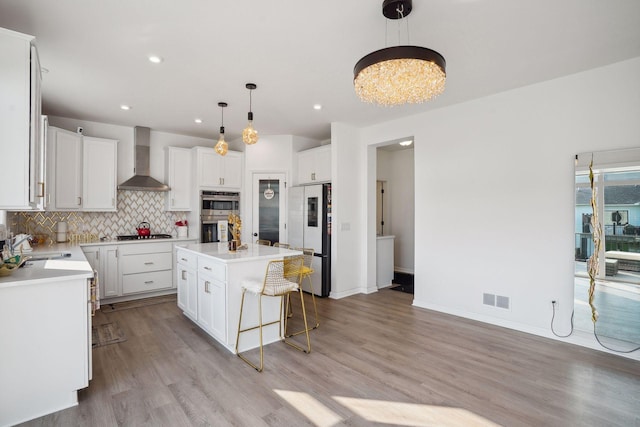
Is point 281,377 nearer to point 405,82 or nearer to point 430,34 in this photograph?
point 405,82

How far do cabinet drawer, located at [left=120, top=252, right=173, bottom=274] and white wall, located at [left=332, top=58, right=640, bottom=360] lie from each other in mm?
3808

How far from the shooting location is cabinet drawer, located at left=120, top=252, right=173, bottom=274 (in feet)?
15.8

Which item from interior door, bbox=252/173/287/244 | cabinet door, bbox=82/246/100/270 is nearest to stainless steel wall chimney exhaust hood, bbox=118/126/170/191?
cabinet door, bbox=82/246/100/270

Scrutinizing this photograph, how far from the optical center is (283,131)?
557 cm

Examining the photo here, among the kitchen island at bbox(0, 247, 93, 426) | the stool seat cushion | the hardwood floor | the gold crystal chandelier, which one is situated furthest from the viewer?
the stool seat cushion

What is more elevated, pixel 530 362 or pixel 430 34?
pixel 430 34

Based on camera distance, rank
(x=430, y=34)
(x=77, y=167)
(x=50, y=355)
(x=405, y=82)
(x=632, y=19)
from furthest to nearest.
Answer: (x=77, y=167) < (x=430, y=34) < (x=632, y=19) < (x=50, y=355) < (x=405, y=82)

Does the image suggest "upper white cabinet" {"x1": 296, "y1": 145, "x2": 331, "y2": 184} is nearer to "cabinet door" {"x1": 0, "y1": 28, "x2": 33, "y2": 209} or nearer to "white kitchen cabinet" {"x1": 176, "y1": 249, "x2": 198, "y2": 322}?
"white kitchen cabinet" {"x1": 176, "y1": 249, "x2": 198, "y2": 322}

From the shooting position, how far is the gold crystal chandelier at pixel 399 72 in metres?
1.90

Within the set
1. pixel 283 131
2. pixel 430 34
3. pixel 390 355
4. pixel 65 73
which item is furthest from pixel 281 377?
pixel 283 131

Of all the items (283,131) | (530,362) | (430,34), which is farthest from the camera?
(283,131)

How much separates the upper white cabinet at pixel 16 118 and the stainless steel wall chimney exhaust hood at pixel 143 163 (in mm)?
3108

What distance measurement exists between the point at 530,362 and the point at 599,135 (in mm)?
2233

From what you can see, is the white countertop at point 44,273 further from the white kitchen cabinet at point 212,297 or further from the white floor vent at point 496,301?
the white floor vent at point 496,301
